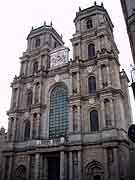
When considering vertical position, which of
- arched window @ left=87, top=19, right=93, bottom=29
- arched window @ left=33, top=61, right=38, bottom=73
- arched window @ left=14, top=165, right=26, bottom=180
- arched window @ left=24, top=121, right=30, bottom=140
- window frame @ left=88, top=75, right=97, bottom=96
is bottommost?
arched window @ left=14, top=165, right=26, bottom=180

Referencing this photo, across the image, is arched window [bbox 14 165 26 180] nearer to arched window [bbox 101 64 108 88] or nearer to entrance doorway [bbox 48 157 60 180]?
entrance doorway [bbox 48 157 60 180]

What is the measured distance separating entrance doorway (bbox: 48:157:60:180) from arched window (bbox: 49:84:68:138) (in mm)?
2991

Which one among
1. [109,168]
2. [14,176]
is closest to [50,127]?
[14,176]

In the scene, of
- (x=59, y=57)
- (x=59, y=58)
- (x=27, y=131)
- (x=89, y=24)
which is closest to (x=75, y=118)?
(x=27, y=131)

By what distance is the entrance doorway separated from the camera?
2531cm

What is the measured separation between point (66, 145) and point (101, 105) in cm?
624

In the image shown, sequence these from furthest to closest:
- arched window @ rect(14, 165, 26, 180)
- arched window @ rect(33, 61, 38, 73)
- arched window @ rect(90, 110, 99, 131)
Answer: arched window @ rect(33, 61, 38, 73) → arched window @ rect(14, 165, 26, 180) → arched window @ rect(90, 110, 99, 131)

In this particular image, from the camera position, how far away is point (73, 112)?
26.5m

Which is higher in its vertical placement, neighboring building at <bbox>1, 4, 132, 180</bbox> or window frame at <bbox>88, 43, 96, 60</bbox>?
window frame at <bbox>88, 43, 96, 60</bbox>

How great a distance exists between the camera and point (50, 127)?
2812cm

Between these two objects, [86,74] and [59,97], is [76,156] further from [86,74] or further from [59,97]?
[86,74]

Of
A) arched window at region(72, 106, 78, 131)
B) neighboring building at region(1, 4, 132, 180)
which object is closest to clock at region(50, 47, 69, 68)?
neighboring building at region(1, 4, 132, 180)

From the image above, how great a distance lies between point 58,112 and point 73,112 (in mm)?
2862

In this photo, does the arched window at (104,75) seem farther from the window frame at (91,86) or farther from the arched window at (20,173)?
the arched window at (20,173)
